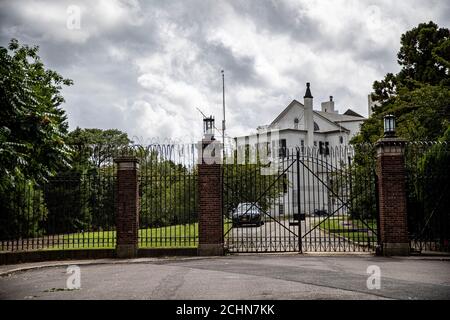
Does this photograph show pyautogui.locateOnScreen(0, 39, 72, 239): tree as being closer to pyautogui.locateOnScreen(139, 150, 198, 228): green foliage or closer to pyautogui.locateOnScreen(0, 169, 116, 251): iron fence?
pyautogui.locateOnScreen(0, 169, 116, 251): iron fence

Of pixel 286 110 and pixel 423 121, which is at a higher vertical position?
pixel 286 110

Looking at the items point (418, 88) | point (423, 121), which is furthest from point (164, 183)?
point (418, 88)

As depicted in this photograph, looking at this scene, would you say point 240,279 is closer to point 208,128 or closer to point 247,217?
point 208,128

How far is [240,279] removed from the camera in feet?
30.7

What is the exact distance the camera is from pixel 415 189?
15039mm

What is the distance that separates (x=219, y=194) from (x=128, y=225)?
110 inches

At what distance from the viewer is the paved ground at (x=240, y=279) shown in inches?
310

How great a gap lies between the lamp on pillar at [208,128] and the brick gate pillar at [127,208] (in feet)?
7.31

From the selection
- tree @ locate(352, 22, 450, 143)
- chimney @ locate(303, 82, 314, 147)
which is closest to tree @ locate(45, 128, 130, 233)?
tree @ locate(352, 22, 450, 143)

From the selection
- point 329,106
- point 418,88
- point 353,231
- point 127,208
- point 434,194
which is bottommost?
point 353,231

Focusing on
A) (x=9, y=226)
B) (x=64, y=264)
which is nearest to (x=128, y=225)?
(x=64, y=264)

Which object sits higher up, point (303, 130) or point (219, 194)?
point (303, 130)

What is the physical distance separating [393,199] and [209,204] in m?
5.30
